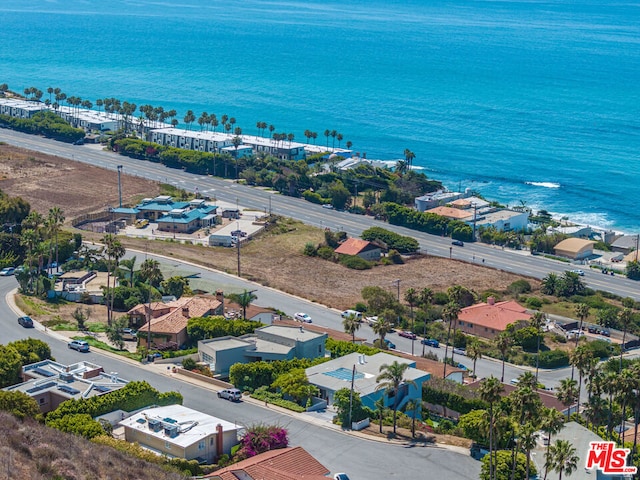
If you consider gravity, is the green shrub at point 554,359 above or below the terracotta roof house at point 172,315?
below

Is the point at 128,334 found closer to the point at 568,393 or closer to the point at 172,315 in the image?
the point at 172,315

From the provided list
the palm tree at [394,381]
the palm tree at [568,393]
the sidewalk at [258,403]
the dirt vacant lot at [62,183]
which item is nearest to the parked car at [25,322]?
the sidewalk at [258,403]

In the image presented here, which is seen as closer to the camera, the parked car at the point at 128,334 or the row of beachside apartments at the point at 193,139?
the parked car at the point at 128,334

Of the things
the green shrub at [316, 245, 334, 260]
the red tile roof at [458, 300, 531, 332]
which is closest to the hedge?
the red tile roof at [458, 300, 531, 332]

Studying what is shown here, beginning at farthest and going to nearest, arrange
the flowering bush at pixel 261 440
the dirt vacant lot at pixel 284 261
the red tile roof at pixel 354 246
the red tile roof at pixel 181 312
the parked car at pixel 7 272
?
1. the red tile roof at pixel 354 246
2. the dirt vacant lot at pixel 284 261
3. the parked car at pixel 7 272
4. the red tile roof at pixel 181 312
5. the flowering bush at pixel 261 440

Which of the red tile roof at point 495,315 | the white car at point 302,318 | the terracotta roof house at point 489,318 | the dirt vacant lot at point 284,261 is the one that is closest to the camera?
the white car at point 302,318

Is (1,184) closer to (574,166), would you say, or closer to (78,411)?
(78,411)

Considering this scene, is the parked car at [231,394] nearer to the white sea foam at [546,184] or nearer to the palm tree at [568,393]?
the palm tree at [568,393]
